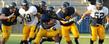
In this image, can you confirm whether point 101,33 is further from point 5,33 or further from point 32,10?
point 5,33

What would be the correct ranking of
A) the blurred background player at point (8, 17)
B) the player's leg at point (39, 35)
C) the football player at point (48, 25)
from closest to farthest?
1. the player's leg at point (39, 35)
2. the football player at point (48, 25)
3. the blurred background player at point (8, 17)

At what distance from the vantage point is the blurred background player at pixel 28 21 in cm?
1265

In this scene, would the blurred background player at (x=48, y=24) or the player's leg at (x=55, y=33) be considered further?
the player's leg at (x=55, y=33)

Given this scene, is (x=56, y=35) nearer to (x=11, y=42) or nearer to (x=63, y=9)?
(x=63, y=9)

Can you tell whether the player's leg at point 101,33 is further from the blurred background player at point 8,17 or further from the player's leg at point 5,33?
the player's leg at point 5,33

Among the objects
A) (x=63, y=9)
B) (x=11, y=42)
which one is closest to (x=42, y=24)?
(x=63, y=9)

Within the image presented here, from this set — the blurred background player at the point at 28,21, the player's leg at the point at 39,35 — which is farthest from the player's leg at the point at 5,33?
the player's leg at the point at 39,35

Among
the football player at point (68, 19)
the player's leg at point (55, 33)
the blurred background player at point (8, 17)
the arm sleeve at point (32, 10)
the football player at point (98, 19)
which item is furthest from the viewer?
the football player at point (68, 19)

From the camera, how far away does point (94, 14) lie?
492 inches

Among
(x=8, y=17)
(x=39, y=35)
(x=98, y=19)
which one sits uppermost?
(x=8, y=17)

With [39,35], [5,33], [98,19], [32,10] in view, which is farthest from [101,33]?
[5,33]

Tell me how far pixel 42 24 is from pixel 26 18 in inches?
43.6

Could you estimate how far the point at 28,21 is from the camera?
12.9 meters

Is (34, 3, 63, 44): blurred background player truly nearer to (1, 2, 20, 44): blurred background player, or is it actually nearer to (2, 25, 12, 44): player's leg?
(1, 2, 20, 44): blurred background player
